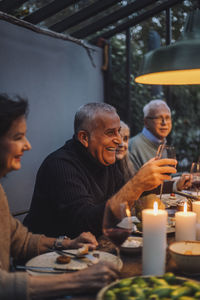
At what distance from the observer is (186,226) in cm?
144

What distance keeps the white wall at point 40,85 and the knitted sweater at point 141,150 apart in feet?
2.92

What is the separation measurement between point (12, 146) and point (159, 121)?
10.8 feet

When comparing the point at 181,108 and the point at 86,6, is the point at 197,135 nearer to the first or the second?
the point at 181,108

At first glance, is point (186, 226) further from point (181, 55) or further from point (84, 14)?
point (84, 14)

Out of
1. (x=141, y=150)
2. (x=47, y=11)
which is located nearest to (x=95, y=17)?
(x=47, y=11)

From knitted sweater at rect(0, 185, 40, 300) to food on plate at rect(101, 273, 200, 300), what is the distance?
29 centimetres

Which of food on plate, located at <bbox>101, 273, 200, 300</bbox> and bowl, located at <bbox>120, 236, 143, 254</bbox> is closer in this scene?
food on plate, located at <bbox>101, 273, 200, 300</bbox>

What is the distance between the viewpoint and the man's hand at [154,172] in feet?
5.73

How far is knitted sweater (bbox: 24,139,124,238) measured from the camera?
5.90 ft

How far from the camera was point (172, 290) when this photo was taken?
96 centimetres

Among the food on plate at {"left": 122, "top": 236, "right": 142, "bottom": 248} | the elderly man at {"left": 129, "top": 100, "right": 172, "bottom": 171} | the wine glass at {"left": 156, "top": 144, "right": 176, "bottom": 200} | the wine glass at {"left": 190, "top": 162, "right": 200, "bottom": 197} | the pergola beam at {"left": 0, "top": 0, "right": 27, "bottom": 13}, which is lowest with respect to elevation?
the food on plate at {"left": 122, "top": 236, "right": 142, "bottom": 248}

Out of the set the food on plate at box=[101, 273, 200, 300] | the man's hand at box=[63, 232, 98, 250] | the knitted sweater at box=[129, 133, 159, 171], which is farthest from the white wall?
the food on plate at box=[101, 273, 200, 300]

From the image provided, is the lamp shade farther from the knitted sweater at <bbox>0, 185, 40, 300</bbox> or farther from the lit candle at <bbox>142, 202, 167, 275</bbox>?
the knitted sweater at <bbox>0, 185, 40, 300</bbox>

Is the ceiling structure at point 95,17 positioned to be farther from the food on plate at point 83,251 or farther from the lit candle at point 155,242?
the lit candle at point 155,242
